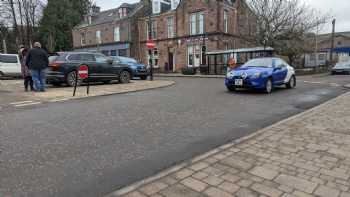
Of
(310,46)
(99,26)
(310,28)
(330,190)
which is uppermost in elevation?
(99,26)

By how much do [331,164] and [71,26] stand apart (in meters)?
50.0

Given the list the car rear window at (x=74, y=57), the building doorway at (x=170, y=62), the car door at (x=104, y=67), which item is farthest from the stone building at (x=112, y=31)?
the car rear window at (x=74, y=57)

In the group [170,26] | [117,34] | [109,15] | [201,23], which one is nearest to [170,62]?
[170,26]

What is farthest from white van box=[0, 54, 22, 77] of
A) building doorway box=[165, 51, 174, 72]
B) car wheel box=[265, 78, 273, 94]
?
building doorway box=[165, 51, 174, 72]

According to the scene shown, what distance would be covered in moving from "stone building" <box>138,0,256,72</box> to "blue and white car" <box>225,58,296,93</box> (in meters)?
15.5

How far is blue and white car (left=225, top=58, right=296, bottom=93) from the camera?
9.89 m

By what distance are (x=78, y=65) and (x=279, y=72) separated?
8.76 metres

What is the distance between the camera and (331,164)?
3.39m

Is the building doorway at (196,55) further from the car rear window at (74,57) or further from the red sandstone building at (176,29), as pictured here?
the car rear window at (74,57)

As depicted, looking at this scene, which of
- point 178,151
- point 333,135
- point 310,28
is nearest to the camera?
→ point 178,151

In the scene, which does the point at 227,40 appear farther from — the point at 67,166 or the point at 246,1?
the point at 67,166

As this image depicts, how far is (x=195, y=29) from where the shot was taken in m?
29.9

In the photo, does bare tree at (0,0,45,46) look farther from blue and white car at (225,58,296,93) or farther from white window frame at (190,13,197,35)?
blue and white car at (225,58,296,93)

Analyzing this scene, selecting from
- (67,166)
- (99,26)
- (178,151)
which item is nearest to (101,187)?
(67,166)
